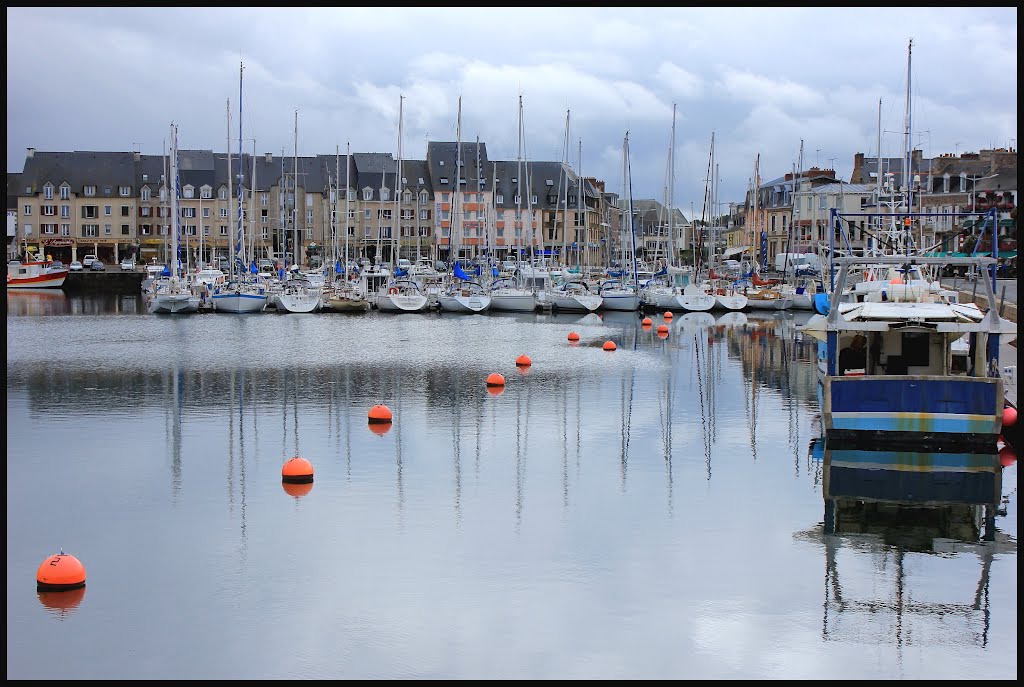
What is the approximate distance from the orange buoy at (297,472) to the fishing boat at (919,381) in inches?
432

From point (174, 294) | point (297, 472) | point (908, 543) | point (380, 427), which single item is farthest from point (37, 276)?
point (908, 543)

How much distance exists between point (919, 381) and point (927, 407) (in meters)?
0.59

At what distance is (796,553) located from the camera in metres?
18.0

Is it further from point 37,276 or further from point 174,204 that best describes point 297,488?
point 37,276

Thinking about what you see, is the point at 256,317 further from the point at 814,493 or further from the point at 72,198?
the point at 72,198

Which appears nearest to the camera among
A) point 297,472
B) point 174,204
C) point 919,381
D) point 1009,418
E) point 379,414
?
point 297,472

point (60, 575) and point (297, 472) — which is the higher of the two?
point (297, 472)

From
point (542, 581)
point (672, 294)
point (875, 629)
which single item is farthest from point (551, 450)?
point (672, 294)

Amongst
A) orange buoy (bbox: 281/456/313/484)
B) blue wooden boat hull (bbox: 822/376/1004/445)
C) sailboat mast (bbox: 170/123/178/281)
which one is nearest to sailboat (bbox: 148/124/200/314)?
sailboat mast (bbox: 170/123/178/281)

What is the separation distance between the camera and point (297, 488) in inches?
876

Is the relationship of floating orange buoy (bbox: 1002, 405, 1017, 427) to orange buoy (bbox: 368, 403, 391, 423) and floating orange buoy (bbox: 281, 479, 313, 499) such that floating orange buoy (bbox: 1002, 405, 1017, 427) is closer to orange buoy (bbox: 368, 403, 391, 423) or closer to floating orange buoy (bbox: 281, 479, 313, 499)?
orange buoy (bbox: 368, 403, 391, 423)

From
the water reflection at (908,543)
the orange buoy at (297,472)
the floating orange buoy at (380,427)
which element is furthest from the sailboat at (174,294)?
the water reflection at (908,543)

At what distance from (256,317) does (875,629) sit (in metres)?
56.7

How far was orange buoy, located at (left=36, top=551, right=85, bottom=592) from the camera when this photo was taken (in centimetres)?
1578
